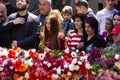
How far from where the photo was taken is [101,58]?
4758mm

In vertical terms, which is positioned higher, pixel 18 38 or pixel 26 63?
pixel 18 38

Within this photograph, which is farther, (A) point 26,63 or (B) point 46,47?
(B) point 46,47

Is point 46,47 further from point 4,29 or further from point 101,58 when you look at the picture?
point 101,58

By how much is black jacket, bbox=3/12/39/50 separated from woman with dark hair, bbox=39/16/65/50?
0.19 meters

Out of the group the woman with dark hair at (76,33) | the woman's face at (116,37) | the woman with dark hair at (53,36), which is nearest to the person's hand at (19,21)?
the woman with dark hair at (53,36)

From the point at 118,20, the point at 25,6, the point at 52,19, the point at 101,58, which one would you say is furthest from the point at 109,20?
the point at 101,58

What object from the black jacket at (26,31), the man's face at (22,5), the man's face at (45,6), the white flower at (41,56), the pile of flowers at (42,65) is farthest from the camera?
the man's face at (45,6)

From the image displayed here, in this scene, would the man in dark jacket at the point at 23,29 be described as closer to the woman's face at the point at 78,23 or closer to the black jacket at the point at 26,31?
the black jacket at the point at 26,31

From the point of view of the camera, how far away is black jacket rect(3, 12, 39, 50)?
6438 mm

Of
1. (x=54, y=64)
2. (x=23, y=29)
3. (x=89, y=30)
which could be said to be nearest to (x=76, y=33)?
(x=89, y=30)

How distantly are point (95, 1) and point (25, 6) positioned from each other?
199 inches

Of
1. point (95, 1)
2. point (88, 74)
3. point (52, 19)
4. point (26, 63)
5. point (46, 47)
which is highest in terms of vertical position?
point (95, 1)

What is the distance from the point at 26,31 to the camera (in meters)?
6.48

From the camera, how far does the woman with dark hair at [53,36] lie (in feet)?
20.5
